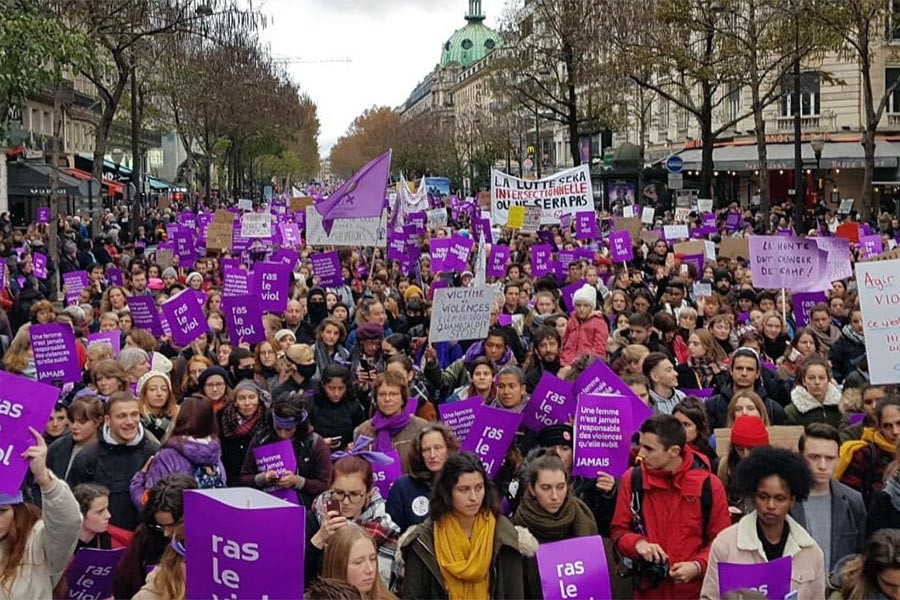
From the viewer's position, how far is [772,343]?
10500 mm

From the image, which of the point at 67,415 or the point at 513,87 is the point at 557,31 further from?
the point at 67,415

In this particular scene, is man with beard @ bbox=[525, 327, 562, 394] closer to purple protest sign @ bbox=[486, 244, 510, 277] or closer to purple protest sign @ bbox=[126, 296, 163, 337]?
purple protest sign @ bbox=[126, 296, 163, 337]

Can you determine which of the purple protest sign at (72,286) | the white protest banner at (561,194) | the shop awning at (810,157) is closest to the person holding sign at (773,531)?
the purple protest sign at (72,286)

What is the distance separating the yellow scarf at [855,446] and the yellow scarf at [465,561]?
2167 millimetres

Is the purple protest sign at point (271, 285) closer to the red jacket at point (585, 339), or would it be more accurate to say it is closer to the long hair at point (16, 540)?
the red jacket at point (585, 339)

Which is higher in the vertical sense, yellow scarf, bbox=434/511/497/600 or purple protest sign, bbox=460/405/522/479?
purple protest sign, bbox=460/405/522/479

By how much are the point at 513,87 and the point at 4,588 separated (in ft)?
132

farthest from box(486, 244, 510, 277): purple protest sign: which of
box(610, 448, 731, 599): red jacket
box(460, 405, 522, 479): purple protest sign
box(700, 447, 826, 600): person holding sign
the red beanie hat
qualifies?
box(700, 447, 826, 600): person holding sign

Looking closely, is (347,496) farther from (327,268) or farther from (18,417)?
(327,268)

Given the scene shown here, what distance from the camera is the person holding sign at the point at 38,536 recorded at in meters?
4.51

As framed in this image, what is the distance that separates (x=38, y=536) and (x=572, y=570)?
2086 millimetres

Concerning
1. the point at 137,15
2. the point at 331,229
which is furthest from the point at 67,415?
the point at 137,15

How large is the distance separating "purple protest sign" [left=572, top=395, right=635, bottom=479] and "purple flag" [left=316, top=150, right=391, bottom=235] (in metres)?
10.0

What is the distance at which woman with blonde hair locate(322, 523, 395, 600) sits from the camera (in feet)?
14.5
